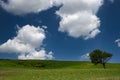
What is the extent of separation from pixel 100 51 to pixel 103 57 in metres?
2.82

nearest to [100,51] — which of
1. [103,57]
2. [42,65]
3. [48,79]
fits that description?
[103,57]

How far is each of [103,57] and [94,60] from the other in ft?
13.1

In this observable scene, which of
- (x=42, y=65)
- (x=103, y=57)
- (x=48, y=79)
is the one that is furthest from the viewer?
(x=42, y=65)

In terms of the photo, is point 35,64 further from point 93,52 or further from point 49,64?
point 93,52

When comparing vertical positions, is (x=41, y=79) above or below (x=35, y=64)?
below

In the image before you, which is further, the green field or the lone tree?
the lone tree

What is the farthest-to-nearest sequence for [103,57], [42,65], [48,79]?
[42,65], [103,57], [48,79]

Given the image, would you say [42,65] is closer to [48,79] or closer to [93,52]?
[93,52]

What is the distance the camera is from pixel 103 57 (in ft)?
389

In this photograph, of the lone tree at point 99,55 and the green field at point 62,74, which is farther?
the lone tree at point 99,55

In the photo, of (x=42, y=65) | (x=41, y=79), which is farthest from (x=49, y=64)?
(x=41, y=79)

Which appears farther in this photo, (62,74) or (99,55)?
(99,55)

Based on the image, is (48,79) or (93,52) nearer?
(48,79)

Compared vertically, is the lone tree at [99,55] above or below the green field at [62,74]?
above
